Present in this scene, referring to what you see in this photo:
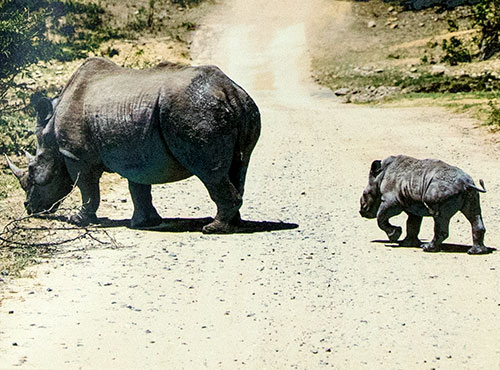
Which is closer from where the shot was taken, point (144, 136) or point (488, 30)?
point (144, 136)

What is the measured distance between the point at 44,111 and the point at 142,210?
1.74 meters

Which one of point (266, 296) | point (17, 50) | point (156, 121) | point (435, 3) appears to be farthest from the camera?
point (435, 3)

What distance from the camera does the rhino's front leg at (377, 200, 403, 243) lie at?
10.5 m

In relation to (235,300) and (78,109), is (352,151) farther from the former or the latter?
(235,300)

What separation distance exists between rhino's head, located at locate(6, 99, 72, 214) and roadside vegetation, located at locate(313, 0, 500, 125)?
441 inches

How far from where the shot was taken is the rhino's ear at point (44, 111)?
1208 centimetres

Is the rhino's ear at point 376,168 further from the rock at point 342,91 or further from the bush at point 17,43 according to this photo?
the rock at point 342,91

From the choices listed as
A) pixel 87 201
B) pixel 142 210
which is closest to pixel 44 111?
pixel 87 201

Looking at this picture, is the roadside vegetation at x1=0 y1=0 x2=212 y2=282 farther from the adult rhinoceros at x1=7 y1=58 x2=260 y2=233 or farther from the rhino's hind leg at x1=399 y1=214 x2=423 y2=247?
the rhino's hind leg at x1=399 y1=214 x2=423 y2=247

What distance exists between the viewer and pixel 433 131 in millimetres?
20672

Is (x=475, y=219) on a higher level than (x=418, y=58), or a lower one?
lower

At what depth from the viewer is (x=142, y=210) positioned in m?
11.9

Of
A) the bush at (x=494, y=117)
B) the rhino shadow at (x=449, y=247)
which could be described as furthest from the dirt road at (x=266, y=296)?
the bush at (x=494, y=117)

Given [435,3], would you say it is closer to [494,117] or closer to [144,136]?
[494,117]
